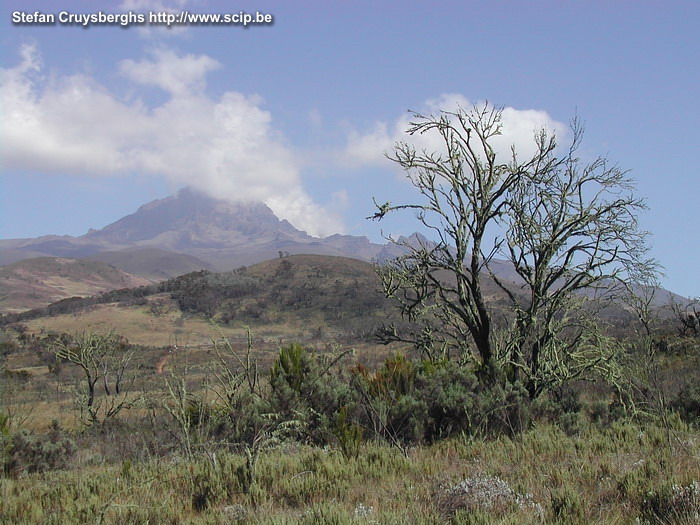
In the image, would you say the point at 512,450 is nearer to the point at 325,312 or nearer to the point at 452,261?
the point at 452,261

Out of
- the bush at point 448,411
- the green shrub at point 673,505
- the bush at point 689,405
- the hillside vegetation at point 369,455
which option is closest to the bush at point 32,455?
the hillside vegetation at point 369,455

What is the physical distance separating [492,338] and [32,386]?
30.7 metres

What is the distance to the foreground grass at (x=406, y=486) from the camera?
14.2 ft

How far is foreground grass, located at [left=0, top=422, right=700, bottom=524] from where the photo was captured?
432 cm

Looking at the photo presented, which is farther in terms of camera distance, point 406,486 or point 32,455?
point 32,455

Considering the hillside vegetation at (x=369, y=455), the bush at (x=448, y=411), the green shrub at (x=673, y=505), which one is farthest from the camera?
the bush at (x=448, y=411)

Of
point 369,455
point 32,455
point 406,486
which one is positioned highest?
point 406,486

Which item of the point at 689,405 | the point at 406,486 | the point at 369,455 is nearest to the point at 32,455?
the point at 369,455

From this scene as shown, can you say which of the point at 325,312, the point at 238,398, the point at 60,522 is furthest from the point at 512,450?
the point at 325,312

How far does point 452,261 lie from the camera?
10109 mm

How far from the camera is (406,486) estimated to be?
18.0 feet

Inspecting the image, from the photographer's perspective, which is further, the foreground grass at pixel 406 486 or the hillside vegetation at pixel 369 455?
the hillside vegetation at pixel 369 455

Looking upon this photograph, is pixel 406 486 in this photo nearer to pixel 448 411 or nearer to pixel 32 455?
pixel 448 411

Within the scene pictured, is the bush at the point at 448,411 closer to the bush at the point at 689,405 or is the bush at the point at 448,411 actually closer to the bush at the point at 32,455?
the bush at the point at 689,405
